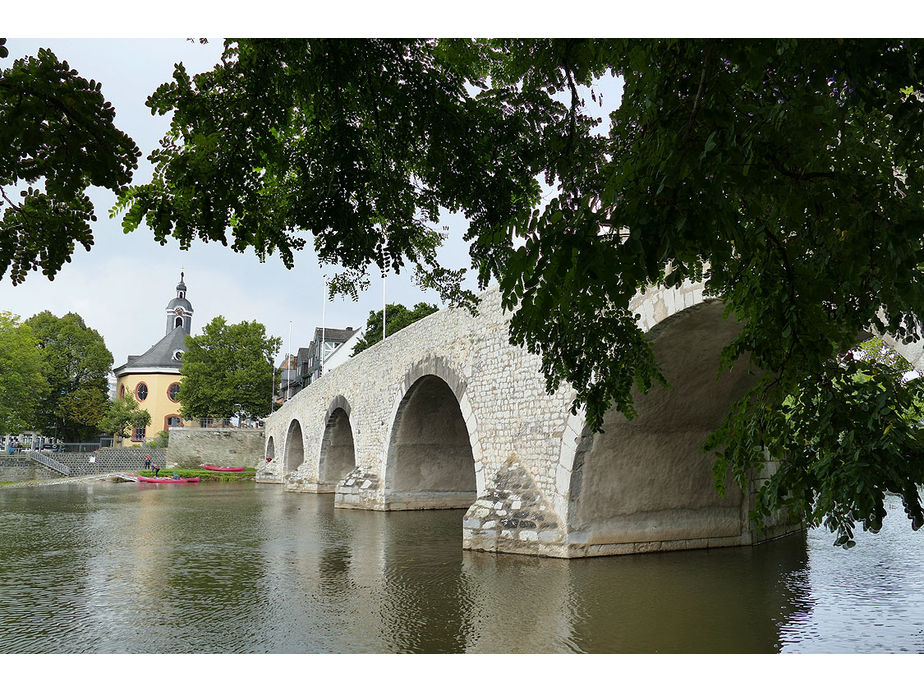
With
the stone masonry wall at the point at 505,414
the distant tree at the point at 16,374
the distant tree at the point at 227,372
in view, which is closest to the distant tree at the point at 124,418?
the distant tree at the point at 227,372

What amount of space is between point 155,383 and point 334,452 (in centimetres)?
3629

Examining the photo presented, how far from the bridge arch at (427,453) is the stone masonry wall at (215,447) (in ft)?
90.0

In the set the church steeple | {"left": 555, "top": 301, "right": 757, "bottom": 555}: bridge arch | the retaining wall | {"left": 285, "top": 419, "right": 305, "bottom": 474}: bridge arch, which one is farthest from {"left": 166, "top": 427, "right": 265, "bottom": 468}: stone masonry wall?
{"left": 555, "top": 301, "right": 757, "bottom": 555}: bridge arch

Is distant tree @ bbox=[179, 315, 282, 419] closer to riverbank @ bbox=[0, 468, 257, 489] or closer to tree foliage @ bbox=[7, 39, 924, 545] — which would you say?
riverbank @ bbox=[0, 468, 257, 489]

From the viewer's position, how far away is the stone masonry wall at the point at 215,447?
40969mm

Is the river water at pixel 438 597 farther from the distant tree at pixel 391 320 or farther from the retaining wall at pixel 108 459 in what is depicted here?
the retaining wall at pixel 108 459

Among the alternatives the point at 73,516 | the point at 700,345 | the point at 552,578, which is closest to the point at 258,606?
the point at 552,578

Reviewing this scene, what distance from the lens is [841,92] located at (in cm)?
297

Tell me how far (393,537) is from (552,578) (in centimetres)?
445

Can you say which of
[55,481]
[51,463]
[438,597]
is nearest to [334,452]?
[438,597]

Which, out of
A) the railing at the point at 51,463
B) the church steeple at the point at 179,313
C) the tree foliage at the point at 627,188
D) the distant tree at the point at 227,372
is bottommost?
the railing at the point at 51,463

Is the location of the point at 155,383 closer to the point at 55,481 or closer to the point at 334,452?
the point at 55,481

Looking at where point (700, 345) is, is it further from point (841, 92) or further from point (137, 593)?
point (137, 593)

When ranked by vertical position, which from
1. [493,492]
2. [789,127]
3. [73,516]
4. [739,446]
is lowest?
[73,516]
